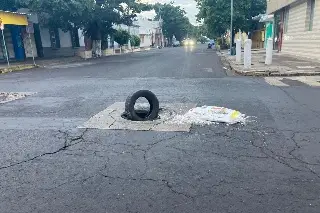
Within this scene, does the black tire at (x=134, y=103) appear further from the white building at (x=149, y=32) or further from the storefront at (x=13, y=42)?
the white building at (x=149, y=32)

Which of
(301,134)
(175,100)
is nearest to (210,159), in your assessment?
(301,134)

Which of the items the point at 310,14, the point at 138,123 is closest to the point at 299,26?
the point at 310,14

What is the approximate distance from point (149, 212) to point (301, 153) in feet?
8.07

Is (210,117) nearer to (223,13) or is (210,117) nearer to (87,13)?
(87,13)

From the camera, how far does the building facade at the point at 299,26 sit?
16.1 m

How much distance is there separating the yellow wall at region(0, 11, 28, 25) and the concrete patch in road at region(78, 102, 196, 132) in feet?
56.5

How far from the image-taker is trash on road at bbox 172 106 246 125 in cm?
554

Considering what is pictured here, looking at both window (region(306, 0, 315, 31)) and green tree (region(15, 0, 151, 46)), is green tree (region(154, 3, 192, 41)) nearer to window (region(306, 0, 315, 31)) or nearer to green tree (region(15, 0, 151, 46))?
green tree (region(15, 0, 151, 46))

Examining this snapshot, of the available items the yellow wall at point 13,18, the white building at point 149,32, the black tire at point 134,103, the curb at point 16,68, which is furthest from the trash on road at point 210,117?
the white building at point 149,32

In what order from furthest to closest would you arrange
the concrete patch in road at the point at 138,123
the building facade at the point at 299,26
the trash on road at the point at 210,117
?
the building facade at the point at 299,26 < the trash on road at the point at 210,117 < the concrete patch in road at the point at 138,123

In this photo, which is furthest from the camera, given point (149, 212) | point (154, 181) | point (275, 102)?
point (275, 102)

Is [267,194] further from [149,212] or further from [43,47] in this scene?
[43,47]

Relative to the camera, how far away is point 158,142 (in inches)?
182

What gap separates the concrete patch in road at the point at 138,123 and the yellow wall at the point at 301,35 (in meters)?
12.5
